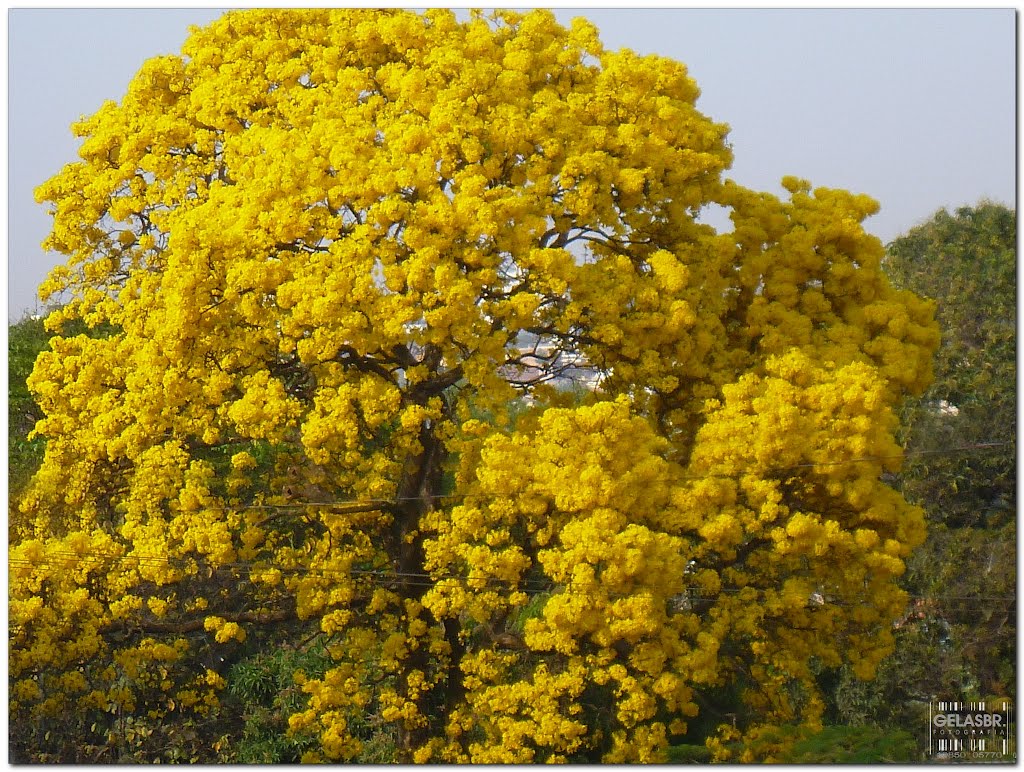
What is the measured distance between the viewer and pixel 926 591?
16.2 metres

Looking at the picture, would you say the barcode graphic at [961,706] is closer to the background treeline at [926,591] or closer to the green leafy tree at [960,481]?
the background treeline at [926,591]

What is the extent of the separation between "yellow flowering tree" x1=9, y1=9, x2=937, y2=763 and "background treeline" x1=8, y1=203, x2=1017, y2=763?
1.63 ft

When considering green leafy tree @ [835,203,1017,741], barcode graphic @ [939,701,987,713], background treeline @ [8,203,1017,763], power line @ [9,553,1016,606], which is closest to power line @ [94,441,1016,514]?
power line @ [9,553,1016,606]

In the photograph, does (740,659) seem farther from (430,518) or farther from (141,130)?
(141,130)

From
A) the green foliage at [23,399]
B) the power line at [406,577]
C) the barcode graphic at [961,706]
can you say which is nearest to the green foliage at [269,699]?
the power line at [406,577]

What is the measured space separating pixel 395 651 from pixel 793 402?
3454 mm

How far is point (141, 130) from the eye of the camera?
11.5 m

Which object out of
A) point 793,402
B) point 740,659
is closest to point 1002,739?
point 740,659

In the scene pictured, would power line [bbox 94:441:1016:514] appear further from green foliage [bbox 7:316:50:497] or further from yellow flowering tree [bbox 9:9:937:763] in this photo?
green foliage [bbox 7:316:50:497]

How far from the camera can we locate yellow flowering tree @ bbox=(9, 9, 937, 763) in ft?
33.4

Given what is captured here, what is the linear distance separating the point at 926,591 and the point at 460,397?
7.47 m

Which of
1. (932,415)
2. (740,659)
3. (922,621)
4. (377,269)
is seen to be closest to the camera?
(377,269)
